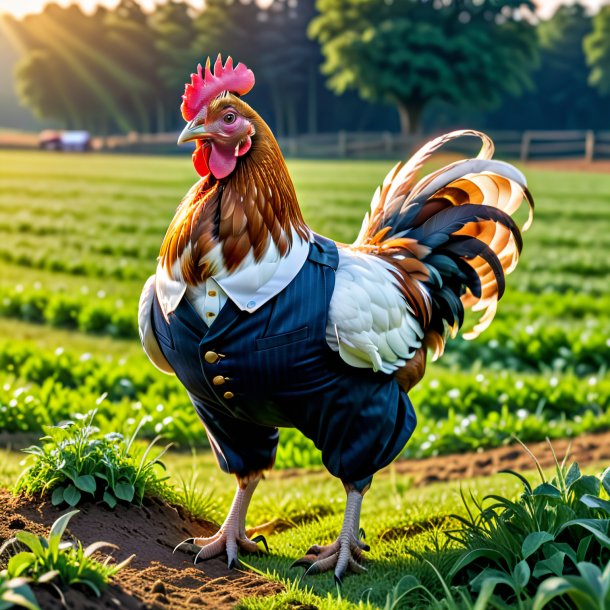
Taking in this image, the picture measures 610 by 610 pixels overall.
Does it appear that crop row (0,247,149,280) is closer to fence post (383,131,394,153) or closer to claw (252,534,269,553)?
claw (252,534,269,553)

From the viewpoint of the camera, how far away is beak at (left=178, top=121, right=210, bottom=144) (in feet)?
10.2

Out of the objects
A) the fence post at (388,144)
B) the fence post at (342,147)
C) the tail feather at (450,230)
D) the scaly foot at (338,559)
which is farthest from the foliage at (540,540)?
the fence post at (342,147)

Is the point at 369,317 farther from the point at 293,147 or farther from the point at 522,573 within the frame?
the point at 293,147

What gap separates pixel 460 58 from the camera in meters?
50.2

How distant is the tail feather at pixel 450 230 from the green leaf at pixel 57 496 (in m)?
1.61

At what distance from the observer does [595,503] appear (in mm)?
3162

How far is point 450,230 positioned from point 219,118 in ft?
4.07

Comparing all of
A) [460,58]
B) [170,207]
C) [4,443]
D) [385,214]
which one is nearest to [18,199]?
[170,207]

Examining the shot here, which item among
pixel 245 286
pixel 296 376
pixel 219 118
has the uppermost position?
pixel 219 118

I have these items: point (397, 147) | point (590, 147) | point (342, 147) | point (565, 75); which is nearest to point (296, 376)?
point (590, 147)

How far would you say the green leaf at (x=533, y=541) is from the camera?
3041mm

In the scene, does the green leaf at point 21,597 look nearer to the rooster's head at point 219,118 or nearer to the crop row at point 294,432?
the rooster's head at point 219,118

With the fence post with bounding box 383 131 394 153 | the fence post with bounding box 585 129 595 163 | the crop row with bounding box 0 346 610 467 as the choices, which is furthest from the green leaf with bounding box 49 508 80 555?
the fence post with bounding box 383 131 394 153

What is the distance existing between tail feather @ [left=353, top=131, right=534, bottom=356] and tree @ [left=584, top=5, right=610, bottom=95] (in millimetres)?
57157
